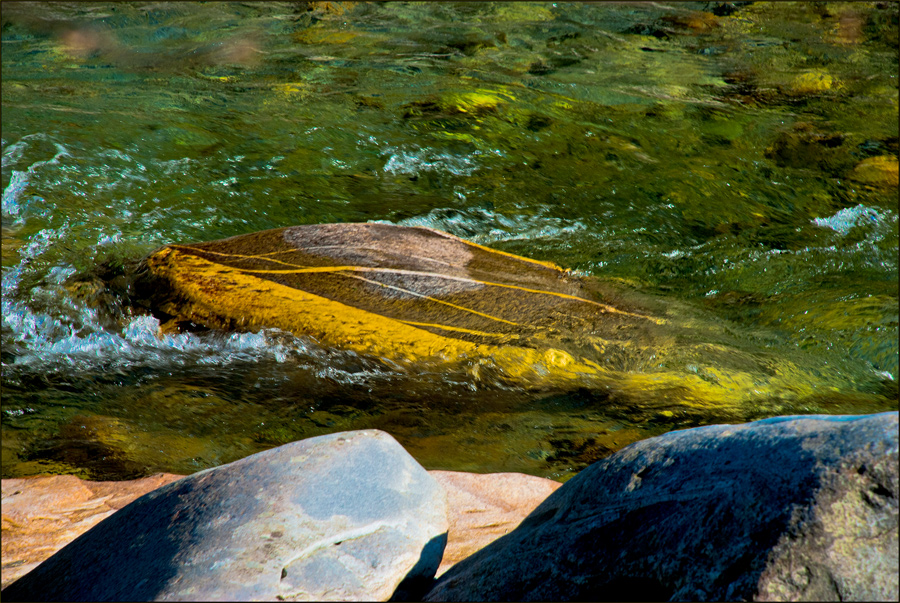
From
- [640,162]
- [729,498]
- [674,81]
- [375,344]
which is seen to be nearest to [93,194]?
[375,344]

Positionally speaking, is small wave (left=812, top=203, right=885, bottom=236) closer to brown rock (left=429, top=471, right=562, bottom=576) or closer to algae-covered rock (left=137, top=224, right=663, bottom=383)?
algae-covered rock (left=137, top=224, right=663, bottom=383)

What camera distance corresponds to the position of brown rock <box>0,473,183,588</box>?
2801mm

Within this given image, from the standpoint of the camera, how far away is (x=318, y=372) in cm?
356

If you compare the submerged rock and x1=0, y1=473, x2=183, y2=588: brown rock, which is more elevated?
the submerged rock

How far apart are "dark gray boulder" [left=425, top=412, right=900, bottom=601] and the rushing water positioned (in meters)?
1.37

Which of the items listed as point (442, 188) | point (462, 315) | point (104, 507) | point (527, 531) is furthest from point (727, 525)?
point (442, 188)

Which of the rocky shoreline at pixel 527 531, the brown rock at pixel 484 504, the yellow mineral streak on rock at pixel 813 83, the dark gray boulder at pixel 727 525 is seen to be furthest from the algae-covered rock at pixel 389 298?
the yellow mineral streak on rock at pixel 813 83

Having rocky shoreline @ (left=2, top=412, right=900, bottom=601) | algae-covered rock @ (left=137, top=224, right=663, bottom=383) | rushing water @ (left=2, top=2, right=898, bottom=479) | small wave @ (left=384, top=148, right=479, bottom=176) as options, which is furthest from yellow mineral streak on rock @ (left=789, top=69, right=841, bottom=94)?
rocky shoreline @ (left=2, top=412, right=900, bottom=601)

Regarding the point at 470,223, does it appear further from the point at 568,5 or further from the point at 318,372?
the point at 568,5

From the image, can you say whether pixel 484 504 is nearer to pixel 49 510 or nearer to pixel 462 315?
pixel 462 315

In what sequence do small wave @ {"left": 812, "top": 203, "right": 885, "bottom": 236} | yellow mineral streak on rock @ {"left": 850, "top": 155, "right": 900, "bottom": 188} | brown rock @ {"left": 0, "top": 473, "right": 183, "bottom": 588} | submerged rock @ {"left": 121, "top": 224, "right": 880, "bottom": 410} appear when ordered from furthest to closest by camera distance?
yellow mineral streak on rock @ {"left": 850, "top": 155, "right": 900, "bottom": 188} < small wave @ {"left": 812, "top": 203, "right": 885, "bottom": 236} < submerged rock @ {"left": 121, "top": 224, "right": 880, "bottom": 410} < brown rock @ {"left": 0, "top": 473, "right": 183, "bottom": 588}

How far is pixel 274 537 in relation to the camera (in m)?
2.17

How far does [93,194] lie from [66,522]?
3134 millimetres

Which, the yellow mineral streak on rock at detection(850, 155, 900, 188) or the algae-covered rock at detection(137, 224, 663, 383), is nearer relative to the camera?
the algae-covered rock at detection(137, 224, 663, 383)
